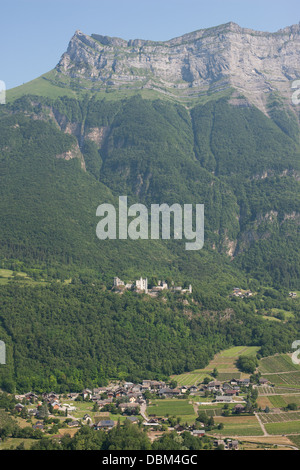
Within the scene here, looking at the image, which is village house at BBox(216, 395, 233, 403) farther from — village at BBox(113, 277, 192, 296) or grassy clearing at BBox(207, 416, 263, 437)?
village at BBox(113, 277, 192, 296)

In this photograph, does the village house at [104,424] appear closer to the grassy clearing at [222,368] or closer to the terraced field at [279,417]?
the terraced field at [279,417]

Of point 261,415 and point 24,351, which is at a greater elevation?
point 24,351

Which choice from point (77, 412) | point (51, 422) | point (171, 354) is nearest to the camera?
point (51, 422)

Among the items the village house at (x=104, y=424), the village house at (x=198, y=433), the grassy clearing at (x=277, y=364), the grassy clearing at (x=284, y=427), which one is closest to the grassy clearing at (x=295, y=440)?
the grassy clearing at (x=284, y=427)

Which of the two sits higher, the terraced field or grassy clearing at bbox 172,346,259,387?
grassy clearing at bbox 172,346,259,387

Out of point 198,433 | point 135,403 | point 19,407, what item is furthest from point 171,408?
point 19,407

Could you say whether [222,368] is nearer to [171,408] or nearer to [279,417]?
[171,408]

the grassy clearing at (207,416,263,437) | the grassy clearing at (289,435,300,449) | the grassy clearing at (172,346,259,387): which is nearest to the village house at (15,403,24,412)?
the grassy clearing at (207,416,263,437)

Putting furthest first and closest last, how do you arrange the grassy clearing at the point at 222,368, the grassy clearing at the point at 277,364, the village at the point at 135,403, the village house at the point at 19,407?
the grassy clearing at the point at 277,364 < the grassy clearing at the point at 222,368 < the village house at the point at 19,407 < the village at the point at 135,403

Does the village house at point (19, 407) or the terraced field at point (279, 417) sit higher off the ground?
the village house at point (19, 407)
